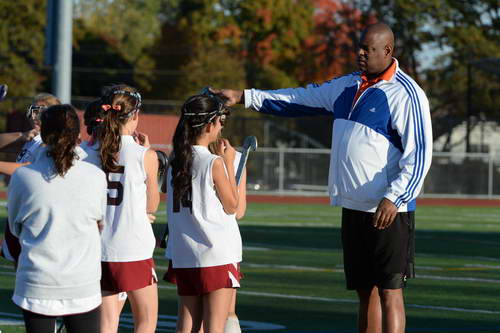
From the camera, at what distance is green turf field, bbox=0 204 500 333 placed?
9211mm

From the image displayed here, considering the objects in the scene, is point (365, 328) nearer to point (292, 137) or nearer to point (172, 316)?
point (172, 316)

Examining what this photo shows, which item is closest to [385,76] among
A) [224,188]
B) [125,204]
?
[224,188]

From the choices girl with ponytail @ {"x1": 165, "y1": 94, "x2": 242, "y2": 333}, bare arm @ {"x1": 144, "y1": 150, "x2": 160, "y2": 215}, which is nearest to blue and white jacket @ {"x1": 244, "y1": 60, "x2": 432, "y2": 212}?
girl with ponytail @ {"x1": 165, "y1": 94, "x2": 242, "y2": 333}

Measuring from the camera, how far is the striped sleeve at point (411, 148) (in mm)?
6902

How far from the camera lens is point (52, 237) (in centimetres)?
550

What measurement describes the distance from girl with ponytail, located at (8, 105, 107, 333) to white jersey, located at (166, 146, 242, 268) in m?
1.03

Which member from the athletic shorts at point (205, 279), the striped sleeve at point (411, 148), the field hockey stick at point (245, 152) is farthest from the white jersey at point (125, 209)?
the striped sleeve at point (411, 148)

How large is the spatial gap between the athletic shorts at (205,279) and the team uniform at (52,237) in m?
1.08

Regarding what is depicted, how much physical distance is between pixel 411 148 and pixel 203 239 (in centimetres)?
135

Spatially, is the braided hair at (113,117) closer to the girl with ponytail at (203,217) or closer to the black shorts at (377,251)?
the girl with ponytail at (203,217)

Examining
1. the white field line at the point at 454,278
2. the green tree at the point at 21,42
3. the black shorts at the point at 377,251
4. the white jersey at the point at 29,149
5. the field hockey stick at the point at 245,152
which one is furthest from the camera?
the green tree at the point at 21,42

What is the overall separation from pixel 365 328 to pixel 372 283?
1.08 ft

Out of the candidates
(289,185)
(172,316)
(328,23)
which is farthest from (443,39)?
(172,316)

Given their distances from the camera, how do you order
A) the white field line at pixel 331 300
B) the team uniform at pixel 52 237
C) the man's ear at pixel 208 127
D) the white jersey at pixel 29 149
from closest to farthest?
the team uniform at pixel 52 237 < the man's ear at pixel 208 127 < the white jersey at pixel 29 149 < the white field line at pixel 331 300
